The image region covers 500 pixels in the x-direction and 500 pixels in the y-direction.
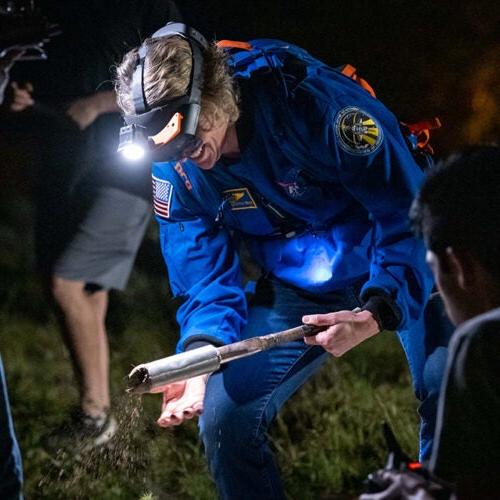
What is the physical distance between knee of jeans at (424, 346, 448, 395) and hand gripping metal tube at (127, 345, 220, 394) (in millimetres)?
735

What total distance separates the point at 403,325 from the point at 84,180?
2.27 metres

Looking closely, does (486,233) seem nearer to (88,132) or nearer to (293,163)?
(293,163)

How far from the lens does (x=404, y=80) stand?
4.49 meters

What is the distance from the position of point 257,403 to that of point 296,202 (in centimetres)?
73

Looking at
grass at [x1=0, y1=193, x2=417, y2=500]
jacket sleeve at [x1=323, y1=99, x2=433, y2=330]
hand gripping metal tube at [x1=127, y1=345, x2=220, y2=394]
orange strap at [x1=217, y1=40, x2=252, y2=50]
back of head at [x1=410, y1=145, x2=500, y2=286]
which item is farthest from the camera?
grass at [x1=0, y1=193, x2=417, y2=500]

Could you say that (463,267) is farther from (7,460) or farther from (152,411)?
(152,411)

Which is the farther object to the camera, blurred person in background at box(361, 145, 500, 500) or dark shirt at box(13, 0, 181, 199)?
dark shirt at box(13, 0, 181, 199)

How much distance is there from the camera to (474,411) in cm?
185

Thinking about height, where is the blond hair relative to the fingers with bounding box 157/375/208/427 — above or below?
above

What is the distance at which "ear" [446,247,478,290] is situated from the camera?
80.4 inches

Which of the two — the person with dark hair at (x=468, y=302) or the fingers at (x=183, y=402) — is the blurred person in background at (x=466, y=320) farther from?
the fingers at (x=183, y=402)

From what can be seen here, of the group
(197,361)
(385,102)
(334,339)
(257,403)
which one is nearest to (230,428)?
(257,403)

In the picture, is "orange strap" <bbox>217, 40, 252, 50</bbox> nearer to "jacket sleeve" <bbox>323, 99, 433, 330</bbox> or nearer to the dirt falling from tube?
"jacket sleeve" <bbox>323, 99, 433, 330</bbox>

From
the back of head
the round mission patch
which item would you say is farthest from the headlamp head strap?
the back of head
